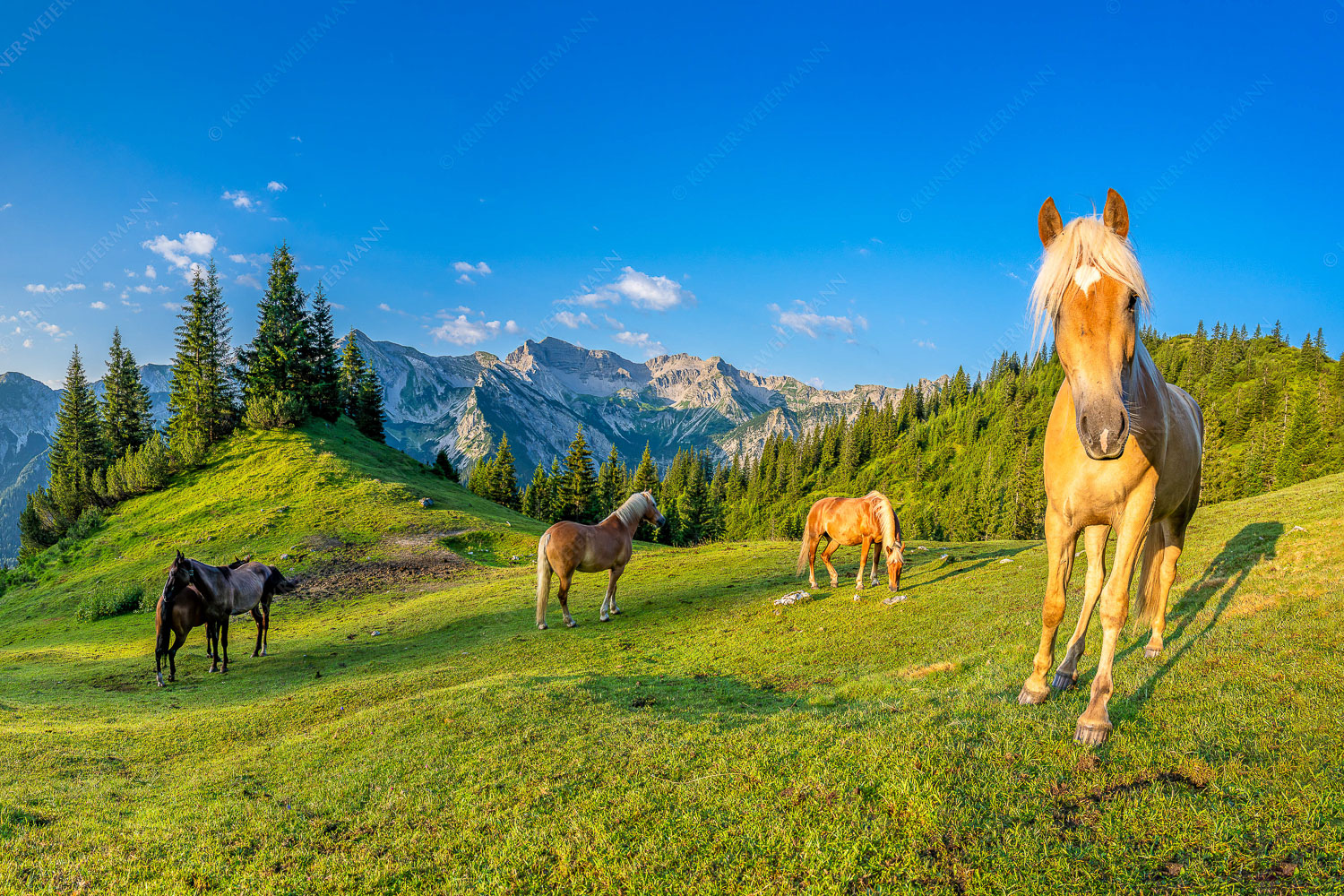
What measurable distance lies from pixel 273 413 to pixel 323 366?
37.0ft

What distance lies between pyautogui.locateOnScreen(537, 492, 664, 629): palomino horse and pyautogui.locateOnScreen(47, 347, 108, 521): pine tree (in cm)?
4718

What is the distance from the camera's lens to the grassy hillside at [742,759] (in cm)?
352

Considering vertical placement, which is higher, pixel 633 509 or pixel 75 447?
pixel 75 447

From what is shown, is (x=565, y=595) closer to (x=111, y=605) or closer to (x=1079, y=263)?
(x=1079, y=263)

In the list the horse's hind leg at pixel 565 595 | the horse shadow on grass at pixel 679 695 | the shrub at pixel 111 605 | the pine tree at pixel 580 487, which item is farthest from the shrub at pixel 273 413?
the horse shadow on grass at pixel 679 695

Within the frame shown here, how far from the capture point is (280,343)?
5384 centimetres

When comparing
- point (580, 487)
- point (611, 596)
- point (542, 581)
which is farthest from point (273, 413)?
point (611, 596)

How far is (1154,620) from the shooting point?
22.9 ft

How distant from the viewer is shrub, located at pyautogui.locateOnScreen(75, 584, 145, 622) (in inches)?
960

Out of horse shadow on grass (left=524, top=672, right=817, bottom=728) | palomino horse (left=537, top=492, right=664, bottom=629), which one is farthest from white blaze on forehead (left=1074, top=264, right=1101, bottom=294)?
palomino horse (left=537, top=492, right=664, bottom=629)

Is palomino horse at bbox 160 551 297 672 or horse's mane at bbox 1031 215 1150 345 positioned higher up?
horse's mane at bbox 1031 215 1150 345

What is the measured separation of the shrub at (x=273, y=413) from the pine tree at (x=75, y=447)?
431 inches

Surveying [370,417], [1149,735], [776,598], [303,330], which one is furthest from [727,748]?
[370,417]

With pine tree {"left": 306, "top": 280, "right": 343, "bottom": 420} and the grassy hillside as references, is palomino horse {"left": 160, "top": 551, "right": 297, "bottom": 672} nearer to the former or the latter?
the grassy hillside
